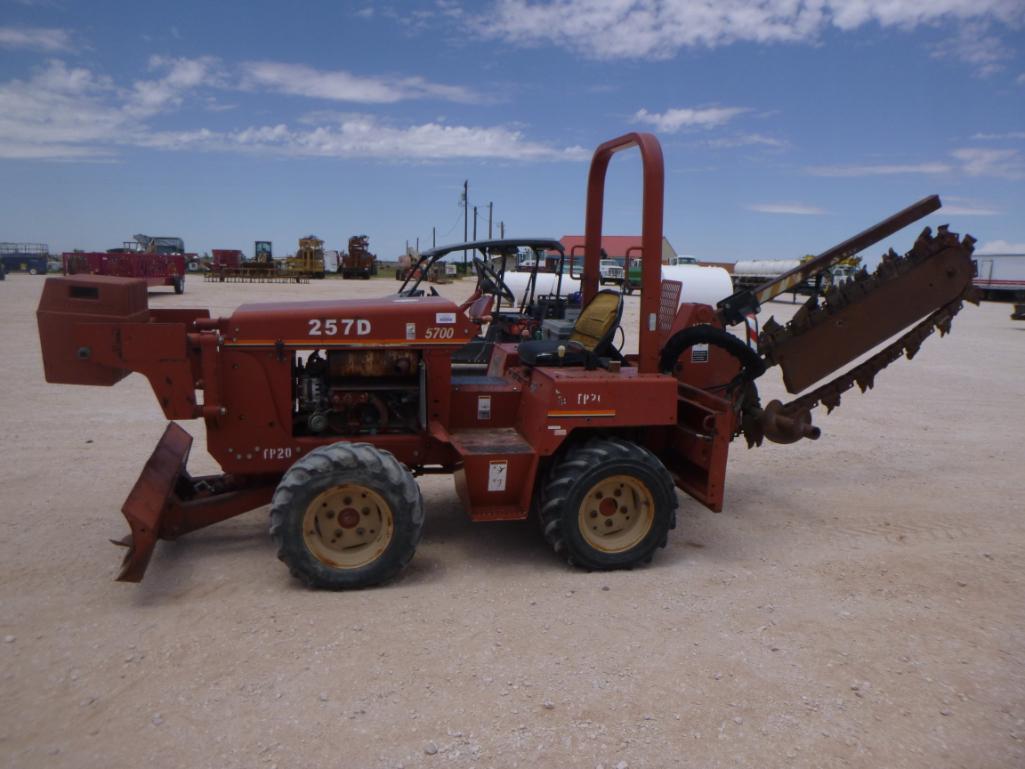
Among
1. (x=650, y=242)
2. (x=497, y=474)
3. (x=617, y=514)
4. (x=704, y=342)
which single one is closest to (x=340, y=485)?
(x=497, y=474)

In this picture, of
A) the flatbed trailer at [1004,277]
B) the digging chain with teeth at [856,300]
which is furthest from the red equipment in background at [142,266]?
the flatbed trailer at [1004,277]

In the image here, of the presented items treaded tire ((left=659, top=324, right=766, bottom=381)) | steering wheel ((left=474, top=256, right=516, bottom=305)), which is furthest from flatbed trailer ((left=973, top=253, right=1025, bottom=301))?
treaded tire ((left=659, top=324, right=766, bottom=381))

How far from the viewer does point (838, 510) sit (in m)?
6.67

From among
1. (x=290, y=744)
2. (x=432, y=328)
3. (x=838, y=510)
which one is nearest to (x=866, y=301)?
(x=838, y=510)

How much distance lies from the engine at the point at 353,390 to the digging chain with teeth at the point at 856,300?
275 cm

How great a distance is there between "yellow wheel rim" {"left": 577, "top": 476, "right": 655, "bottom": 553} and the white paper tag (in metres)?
0.53

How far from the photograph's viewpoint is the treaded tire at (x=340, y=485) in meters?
4.63

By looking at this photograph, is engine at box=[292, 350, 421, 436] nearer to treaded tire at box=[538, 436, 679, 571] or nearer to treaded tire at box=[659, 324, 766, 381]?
treaded tire at box=[538, 436, 679, 571]

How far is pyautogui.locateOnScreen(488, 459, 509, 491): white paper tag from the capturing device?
512 centimetres

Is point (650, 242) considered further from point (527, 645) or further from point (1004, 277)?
point (1004, 277)

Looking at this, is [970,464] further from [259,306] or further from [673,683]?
[259,306]

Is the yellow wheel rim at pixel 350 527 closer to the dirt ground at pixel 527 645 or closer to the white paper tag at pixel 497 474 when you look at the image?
the dirt ground at pixel 527 645

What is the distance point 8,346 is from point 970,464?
14917 mm

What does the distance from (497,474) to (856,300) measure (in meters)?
3.28
